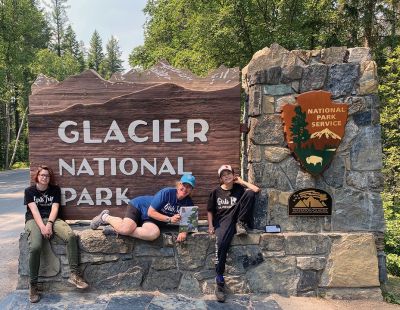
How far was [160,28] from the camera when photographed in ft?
72.8

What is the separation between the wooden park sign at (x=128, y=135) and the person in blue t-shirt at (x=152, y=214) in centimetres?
17

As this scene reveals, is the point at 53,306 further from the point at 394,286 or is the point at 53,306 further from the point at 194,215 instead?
the point at 394,286

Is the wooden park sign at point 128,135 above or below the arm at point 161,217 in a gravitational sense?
above

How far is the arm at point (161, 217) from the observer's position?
353cm

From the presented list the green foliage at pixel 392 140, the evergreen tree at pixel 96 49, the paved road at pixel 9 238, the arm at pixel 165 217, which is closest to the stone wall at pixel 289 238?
the arm at pixel 165 217

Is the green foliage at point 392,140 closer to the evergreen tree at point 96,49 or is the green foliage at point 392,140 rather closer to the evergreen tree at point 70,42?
the evergreen tree at point 70,42

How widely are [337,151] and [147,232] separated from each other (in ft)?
6.77

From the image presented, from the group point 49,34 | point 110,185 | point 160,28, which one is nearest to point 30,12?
point 160,28

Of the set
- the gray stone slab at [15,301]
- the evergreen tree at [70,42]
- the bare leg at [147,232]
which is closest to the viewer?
the gray stone slab at [15,301]

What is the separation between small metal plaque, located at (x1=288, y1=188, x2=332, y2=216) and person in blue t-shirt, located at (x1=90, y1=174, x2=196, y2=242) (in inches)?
41.2

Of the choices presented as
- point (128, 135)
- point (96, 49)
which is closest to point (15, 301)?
point (128, 135)

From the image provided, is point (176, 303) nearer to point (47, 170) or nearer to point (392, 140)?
point (47, 170)

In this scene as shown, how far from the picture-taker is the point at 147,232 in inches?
140

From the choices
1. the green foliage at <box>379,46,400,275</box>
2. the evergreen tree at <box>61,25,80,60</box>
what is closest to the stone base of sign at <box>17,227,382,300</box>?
the green foliage at <box>379,46,400,275</box>
